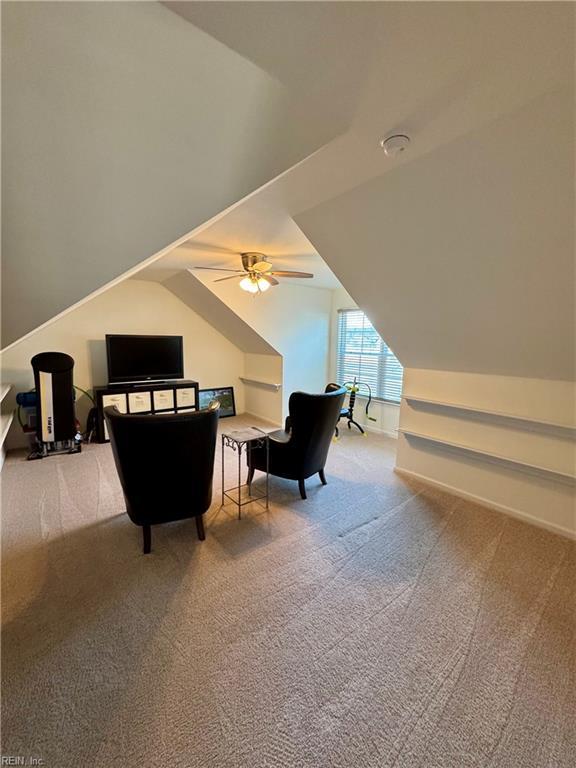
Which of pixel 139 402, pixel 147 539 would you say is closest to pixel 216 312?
pixel 139 402

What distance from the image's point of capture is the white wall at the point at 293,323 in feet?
16.1

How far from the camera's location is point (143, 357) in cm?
498

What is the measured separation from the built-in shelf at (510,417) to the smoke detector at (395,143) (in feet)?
7.58

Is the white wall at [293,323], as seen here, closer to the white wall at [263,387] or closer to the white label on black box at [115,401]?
the white wall at [263,387]

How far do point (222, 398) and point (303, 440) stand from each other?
3495 mm

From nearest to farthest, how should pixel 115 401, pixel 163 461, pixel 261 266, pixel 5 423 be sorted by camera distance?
pixel 163 461, pixel 261 266, pixel 5 423, pixel 115 401

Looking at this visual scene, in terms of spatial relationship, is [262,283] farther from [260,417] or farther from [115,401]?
[260,417]

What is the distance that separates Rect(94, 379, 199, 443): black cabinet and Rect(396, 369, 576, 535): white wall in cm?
340

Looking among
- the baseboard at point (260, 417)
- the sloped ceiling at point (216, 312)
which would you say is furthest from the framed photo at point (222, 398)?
the sloped ceiling at point (216, 312)

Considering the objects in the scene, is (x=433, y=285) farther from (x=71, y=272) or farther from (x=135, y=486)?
(x=135, y=486)

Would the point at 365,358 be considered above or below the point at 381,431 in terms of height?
above

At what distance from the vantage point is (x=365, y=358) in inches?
217

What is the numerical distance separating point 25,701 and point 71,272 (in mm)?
1891

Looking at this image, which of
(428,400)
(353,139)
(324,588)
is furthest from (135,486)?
(428,400)
